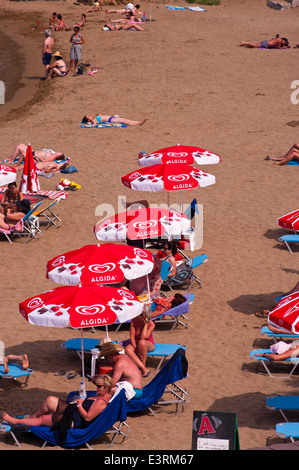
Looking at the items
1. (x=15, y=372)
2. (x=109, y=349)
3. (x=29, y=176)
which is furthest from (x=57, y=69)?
(x=109, y=349)

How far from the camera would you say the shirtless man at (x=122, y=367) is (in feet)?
29.2

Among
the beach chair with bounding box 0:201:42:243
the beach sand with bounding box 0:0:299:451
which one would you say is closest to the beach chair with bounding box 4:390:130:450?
the beach sand with bounding box 0:0:299:451

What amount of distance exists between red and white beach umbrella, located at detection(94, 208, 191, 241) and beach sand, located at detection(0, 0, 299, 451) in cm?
135

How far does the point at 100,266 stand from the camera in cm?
994

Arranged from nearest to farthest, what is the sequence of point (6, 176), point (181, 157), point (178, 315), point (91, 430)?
point (91, 430), point (178, 315), point (181, 157), point (6, 176)

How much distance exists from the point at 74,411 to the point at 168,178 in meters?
5.86

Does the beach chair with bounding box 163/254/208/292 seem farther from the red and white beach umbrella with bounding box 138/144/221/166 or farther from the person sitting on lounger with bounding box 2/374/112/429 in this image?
the person sitting on lounger with bounding box 2/374/112/429

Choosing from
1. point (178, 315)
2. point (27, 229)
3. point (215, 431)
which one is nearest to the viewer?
point (215, 431)

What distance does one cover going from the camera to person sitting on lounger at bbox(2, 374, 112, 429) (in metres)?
8.29

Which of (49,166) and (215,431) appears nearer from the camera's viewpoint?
(215,431)

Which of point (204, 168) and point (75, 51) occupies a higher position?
point (75, 51)

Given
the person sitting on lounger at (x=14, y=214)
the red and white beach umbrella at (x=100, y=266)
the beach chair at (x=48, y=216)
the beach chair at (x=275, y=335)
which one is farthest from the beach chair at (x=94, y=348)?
the beach chair at (x=48, y=216)

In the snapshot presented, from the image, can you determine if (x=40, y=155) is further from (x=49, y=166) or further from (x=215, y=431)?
(x=215, y=431)
